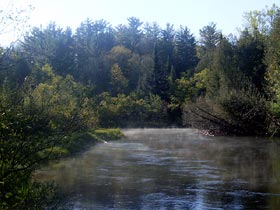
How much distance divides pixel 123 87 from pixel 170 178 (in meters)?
55.0

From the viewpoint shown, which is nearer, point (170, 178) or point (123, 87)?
point (170, 178)

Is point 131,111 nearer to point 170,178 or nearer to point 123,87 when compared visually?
point 123,87

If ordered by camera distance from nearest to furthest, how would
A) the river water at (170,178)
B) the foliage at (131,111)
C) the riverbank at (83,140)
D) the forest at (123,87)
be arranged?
1. the forest at (123,87)
2. the river water at (170,178)
3. the riverbank at (83,140)
4. the foliage at (131,111)

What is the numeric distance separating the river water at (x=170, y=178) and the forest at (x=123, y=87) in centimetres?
242

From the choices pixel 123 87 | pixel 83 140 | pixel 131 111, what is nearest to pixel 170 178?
pixel 83 140

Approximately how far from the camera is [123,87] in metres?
73.4

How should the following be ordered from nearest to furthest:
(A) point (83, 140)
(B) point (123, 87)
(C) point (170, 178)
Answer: (C) point (170, 178), (A) point (83, 140), (B) point (123, 87)

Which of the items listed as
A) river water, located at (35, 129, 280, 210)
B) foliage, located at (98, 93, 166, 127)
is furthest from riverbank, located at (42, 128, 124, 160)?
foliage, located at (98, 93, 166, 127)

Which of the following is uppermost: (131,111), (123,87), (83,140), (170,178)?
(123,87)

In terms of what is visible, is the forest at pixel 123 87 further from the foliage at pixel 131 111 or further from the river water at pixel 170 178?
the river water at pixel 170 178

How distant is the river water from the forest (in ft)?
7.95

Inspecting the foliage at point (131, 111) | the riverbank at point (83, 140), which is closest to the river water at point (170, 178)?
the riverbank at point (83, 140)

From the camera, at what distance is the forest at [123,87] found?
6117 mm

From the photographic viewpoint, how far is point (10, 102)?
6.47 meters
